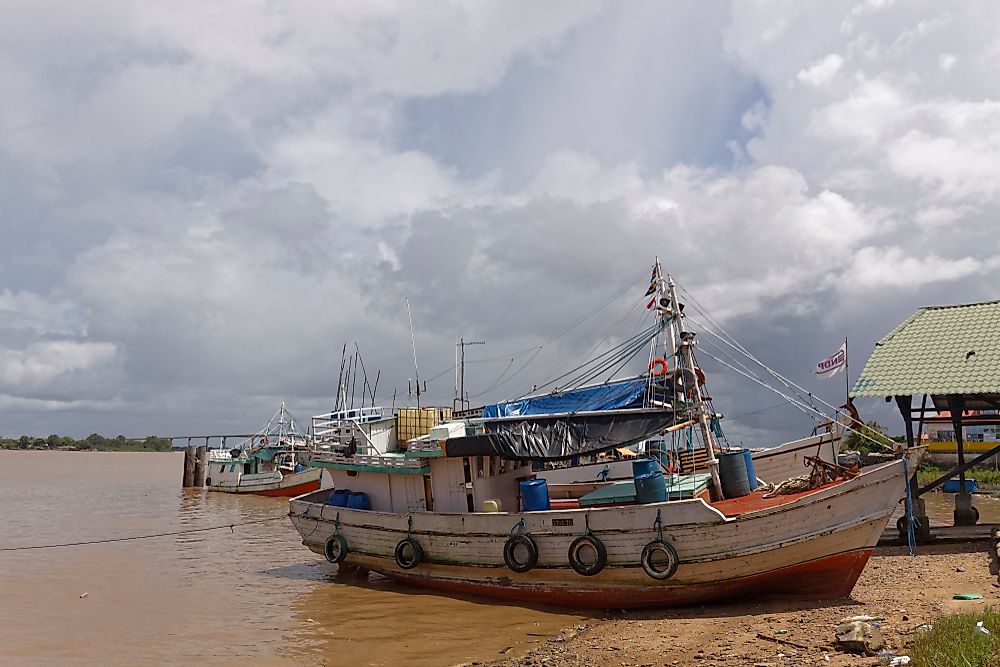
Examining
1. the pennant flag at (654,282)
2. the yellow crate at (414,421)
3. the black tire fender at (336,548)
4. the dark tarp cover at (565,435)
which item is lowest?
the black tire fender at (336,548)

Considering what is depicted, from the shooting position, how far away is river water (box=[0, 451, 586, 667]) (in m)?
13.2

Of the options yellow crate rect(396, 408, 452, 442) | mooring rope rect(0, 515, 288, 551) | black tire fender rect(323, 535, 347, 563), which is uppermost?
yellow crate rect(396, 408, 452, 442)

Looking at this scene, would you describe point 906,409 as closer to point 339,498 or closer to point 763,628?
point 763,628

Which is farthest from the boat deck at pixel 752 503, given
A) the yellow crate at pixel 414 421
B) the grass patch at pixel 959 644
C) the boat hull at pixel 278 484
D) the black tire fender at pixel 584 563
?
the boat hull at pixel 278 484

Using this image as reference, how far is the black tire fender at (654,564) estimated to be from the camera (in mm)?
14156

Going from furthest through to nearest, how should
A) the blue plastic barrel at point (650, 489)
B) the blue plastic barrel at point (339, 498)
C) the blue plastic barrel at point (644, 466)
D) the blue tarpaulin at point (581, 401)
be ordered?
the blue tarpaulin at point (581, 401)
the blue plastic barrel at point (339, 498)
the blue plastic barrel at point (644, 466)
the blue plastic barrel at point (650, 489)

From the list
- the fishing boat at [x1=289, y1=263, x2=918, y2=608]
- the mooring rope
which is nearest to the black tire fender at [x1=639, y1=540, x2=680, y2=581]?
the fishing boat at [x1=289, y1=263, x2=918, y2=608]

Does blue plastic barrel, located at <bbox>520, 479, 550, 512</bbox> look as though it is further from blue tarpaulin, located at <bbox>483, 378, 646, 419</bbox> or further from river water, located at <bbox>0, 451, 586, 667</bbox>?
blue tarpaulin, located at <bbox>483, 378, 646, 419</bbox>

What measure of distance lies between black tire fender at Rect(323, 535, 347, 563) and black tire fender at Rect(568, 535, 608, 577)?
663cm

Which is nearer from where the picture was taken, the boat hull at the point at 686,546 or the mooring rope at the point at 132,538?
the boat hull at the point at 686,546

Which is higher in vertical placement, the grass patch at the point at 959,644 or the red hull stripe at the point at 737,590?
the grass patch at the point at 959,644

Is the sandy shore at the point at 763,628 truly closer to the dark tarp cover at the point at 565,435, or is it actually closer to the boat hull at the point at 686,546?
the boat hull at the point at 686,546

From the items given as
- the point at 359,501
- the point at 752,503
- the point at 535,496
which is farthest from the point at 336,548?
the point at 752,503

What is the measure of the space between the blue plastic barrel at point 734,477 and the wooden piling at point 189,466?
4907 cm
